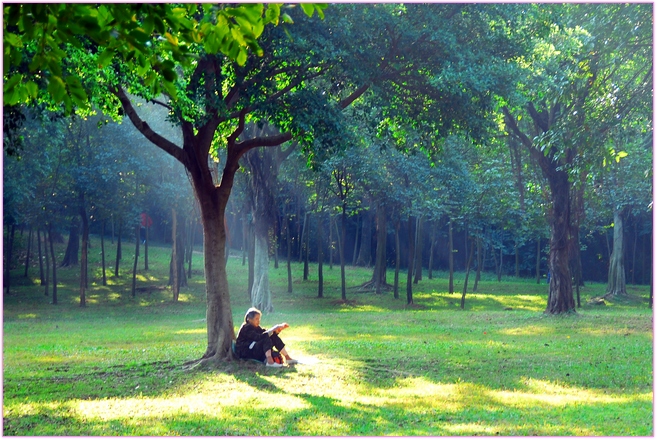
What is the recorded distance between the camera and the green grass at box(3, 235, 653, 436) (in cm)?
768

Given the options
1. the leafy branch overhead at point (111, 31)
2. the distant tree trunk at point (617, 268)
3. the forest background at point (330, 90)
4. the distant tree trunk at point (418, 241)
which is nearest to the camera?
the leafy branch overhead at point (111, 31)

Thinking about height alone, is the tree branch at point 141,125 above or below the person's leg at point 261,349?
above

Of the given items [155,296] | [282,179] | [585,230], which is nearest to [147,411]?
[155,296]

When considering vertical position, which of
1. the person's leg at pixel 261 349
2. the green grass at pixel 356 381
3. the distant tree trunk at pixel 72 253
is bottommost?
the green grass at pixel 356 381

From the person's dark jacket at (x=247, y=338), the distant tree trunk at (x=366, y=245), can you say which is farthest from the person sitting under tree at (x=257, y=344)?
the distant tree trunk at (x=366, y=245)

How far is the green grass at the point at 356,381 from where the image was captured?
768 cm

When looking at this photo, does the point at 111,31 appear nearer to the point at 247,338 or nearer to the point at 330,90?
the point at 247,338

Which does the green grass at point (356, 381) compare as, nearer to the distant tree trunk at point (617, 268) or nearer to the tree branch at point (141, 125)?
the tree branch at point (141, 125)

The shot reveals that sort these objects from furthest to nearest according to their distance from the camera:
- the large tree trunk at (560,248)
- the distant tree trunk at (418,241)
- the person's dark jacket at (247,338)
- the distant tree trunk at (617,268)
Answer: the distant tree trunk at (418,241)
the distant tree trunk at (617,268)
the large tree trunk at (560,248)
the person's dark jacket at (247,338)

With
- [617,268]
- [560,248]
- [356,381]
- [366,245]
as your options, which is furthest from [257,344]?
[366,245]

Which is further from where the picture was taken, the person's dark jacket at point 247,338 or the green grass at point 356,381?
the person's dark jacket at point 247,338

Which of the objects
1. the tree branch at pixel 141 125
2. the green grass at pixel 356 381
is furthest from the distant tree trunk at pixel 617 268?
the tree branch at pixel 141 125

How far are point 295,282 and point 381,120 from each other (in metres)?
24.5

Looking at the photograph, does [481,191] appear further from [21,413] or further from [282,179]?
[21,413]
